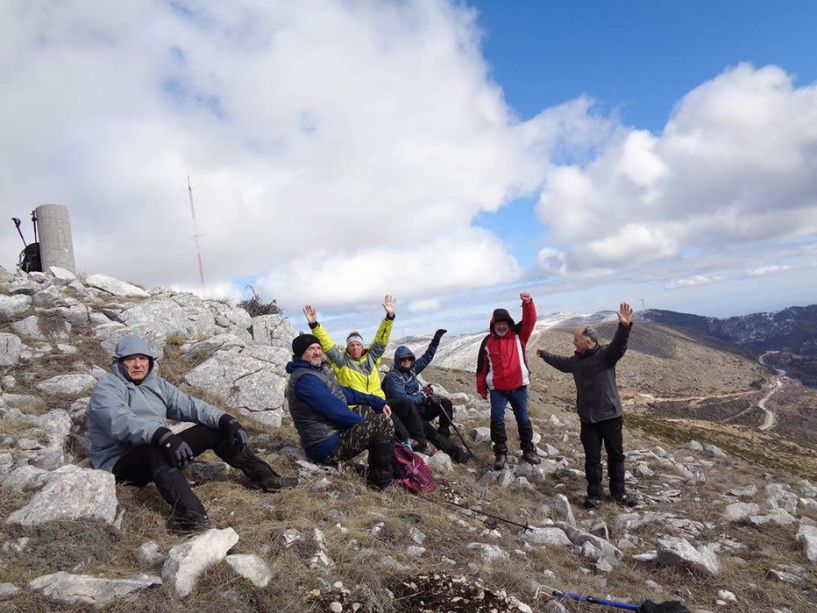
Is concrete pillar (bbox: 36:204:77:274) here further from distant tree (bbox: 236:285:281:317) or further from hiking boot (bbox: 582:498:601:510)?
hiking boot (bbox: 582:498:601:510)

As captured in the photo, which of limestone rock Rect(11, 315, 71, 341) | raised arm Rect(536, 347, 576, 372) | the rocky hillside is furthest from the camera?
limestone rock Rect(11, 315, 71, 341)

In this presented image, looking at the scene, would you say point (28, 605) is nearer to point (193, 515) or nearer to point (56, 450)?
point (193, 515)

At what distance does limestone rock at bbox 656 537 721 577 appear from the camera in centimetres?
550

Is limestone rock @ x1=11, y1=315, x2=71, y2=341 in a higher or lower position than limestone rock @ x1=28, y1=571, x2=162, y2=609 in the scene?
higher

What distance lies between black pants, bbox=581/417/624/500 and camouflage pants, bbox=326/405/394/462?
3454 millimetres

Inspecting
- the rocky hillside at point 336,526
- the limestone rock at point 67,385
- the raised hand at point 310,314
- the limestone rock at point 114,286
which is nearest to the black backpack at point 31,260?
the limestone rock at point 114,286

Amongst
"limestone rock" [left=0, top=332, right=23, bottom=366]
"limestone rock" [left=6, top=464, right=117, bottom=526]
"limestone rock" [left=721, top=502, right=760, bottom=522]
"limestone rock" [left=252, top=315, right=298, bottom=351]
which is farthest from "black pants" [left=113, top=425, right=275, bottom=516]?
"limestone rock" [left=252, top=315, right=298, bottom=351]

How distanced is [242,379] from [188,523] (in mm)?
6673

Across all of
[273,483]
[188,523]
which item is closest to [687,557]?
[273,483]

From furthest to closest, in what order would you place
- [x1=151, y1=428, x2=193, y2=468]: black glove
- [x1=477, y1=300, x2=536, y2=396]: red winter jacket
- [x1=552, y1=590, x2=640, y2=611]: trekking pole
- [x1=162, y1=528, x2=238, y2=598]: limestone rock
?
1. [x1=477, y1=300, x2=536, y2=396]: red winter jacket
2. [x1=151, y1=428, x2=193, y2=468]: black glove
3. [x1=552, y1=590, x2=640, y2=611]: trekking pole
4. [x1=162, y1=528, x2=238, y2=598]: limestone rock

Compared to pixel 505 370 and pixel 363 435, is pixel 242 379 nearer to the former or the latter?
pixel 363 435

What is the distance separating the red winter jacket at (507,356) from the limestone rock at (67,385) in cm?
775

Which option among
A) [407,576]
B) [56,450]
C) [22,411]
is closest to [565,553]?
[407,576]

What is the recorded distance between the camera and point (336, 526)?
207 inches
